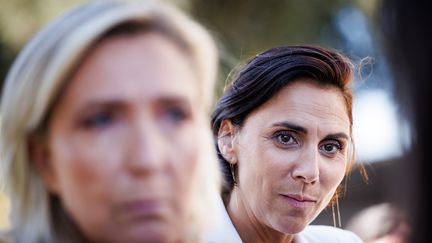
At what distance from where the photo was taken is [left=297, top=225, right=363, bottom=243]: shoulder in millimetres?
2979

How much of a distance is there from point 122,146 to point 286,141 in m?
1.31

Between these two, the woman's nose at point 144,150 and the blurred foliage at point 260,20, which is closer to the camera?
the woman's nose at point 144,150

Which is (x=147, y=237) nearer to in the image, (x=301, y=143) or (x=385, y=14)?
(x=385, y=14)

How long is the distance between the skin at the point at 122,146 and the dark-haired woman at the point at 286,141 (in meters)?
1.05

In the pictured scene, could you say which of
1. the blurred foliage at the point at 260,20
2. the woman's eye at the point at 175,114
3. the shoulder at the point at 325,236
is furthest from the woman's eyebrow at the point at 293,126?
the blurred foliage at the point at 260,20

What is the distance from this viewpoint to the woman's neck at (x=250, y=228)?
9.30ft

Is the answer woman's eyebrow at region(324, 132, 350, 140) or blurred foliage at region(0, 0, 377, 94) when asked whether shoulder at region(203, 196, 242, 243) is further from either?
blurred foliage at region(0, 0, 377, 94)

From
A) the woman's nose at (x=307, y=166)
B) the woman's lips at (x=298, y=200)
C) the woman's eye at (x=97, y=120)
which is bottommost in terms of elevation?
the woman's eye at (x=97, y=120)

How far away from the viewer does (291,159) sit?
2709mm

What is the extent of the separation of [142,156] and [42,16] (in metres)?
6.80

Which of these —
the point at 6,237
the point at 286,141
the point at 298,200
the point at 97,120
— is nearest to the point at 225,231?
the point at 298,200

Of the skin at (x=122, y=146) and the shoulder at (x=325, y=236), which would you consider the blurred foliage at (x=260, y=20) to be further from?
the skin at (x=122, y=146)

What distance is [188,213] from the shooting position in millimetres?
1641

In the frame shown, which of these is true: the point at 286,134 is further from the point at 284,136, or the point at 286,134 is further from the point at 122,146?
the point at 122,146
